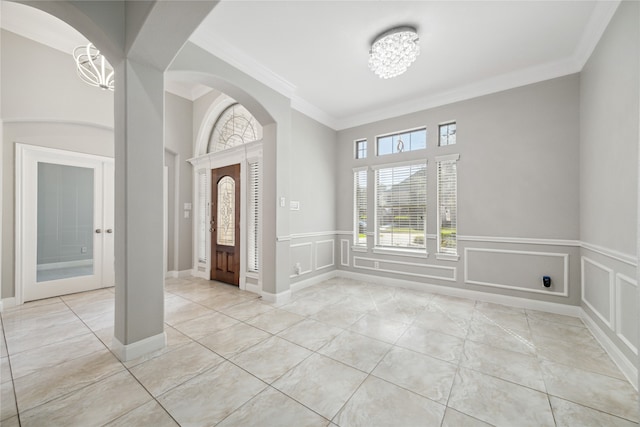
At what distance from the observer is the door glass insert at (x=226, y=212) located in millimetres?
4566

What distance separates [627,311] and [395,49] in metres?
3.15

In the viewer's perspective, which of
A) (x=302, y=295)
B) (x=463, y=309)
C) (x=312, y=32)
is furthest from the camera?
(x=302, y=295)

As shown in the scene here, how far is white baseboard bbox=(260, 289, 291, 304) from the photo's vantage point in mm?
3575

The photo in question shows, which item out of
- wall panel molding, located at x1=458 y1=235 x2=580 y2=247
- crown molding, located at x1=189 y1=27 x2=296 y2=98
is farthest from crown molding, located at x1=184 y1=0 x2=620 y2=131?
wall panel molding, located at x1=458 y1=235 x2=580 y2=247

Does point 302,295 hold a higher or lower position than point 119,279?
lower

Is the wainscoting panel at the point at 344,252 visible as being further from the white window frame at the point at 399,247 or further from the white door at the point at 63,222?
the white door at the point at 63,222

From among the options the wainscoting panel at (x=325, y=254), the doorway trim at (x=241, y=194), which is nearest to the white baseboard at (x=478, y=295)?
the wainscoting panel at (x=325, y=254)

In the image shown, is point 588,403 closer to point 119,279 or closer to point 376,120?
point 119,279

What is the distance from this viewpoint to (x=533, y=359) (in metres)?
2.19

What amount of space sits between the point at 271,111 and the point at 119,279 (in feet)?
8.74

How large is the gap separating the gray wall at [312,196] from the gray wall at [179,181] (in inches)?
99.5

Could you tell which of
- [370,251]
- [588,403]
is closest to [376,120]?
[370,251]

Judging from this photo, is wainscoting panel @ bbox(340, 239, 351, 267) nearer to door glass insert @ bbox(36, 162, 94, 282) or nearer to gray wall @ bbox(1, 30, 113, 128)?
door glass insert @ bbox(36, 162, 94, 282)

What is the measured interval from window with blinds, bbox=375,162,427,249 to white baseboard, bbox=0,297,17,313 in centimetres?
549
